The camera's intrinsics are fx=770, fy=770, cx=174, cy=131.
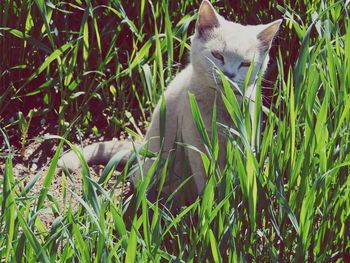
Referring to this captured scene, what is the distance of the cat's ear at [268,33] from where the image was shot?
8.15ft

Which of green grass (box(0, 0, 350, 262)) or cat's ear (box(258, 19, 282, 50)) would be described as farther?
cat's ear (box(258, 19, 282, 50))

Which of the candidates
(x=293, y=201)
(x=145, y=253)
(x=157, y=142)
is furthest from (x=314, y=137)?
(x=157, y=142)

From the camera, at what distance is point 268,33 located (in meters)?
2.50

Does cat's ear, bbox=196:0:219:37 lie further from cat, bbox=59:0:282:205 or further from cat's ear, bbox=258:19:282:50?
cat's ear, bbox=258:19:282:50

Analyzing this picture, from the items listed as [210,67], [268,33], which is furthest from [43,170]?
[268,33]

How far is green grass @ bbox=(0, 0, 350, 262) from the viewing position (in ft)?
5.65

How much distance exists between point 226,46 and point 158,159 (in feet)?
2.57

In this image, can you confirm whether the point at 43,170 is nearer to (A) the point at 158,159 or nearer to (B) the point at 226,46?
(B) the point at 226,46

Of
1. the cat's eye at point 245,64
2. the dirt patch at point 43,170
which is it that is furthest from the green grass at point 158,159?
the cat's eye at point 245,64

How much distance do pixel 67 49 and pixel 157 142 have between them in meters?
0.56

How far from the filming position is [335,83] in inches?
83.9

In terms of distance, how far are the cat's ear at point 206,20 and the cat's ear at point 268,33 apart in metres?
0.15

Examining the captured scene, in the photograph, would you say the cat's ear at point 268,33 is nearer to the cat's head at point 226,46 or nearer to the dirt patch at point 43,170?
the cat's head at point 226,46

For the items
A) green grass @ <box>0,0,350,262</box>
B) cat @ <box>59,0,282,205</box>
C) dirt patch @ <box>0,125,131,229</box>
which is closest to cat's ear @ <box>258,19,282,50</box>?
cat @ <box>59,0,282,205</box>
